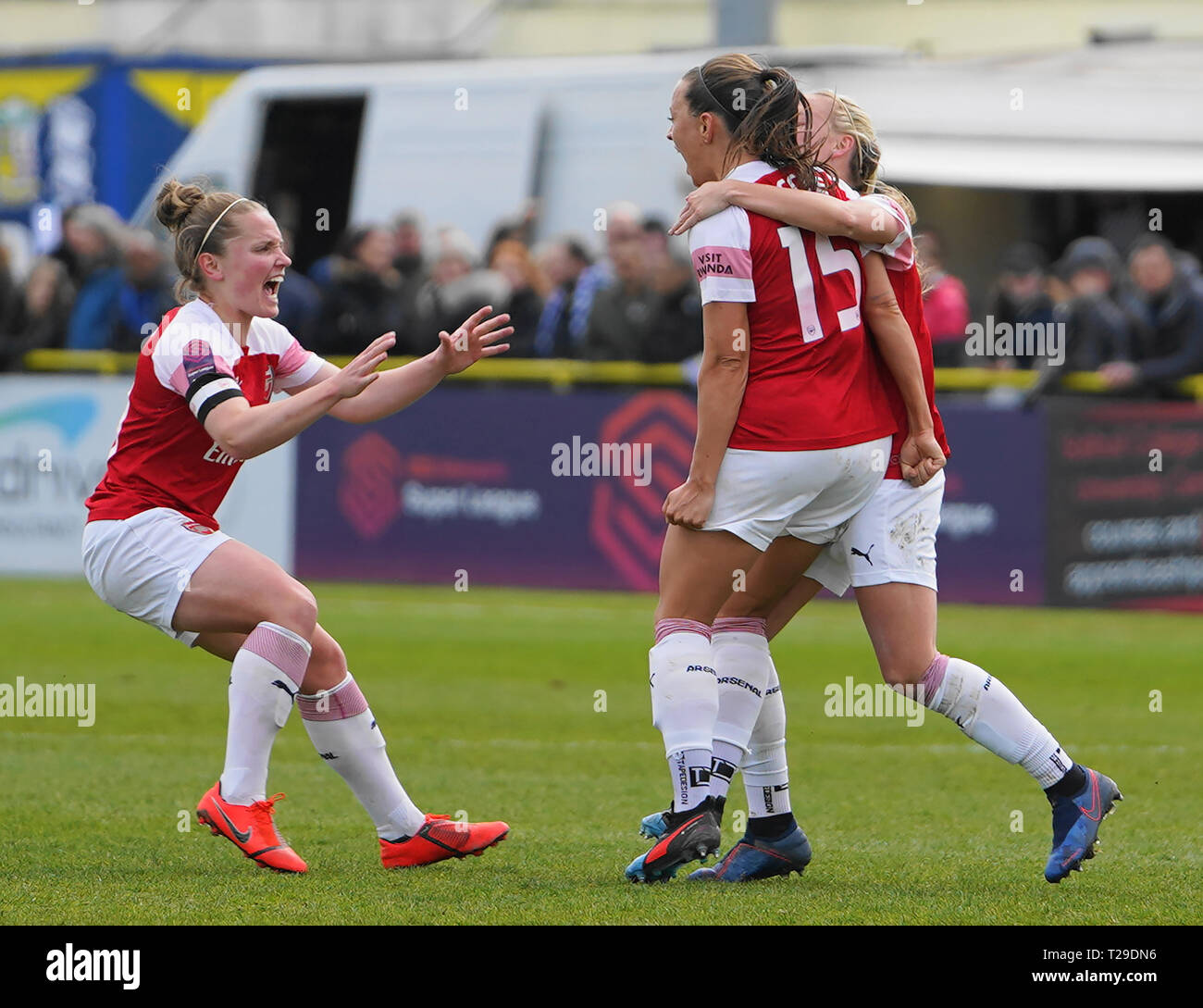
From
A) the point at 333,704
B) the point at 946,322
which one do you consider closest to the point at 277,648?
the point at 333,704

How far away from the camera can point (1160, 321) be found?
586 inches

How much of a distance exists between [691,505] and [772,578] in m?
0.42

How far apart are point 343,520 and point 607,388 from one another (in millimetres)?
2125

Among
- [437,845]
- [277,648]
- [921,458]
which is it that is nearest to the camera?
[921,458]

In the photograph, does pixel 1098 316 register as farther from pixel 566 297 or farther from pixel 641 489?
pixel 566 297

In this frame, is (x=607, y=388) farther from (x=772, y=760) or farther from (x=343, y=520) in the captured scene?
(x=772, y=760)

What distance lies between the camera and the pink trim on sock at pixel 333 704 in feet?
20.7

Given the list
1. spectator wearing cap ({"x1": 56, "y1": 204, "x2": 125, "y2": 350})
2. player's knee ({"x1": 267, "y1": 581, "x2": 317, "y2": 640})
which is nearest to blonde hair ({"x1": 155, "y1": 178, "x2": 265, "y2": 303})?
player's knee ({"x1": 267, "y1": 581, "x2": 317, "y2": 640})

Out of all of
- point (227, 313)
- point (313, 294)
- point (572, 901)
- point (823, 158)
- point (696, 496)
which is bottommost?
point (572, 901)

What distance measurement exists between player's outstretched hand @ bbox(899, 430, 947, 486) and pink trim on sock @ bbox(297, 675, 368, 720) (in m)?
1.68

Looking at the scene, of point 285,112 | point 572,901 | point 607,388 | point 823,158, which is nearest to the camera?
point 572,901

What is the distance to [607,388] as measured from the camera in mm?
15273

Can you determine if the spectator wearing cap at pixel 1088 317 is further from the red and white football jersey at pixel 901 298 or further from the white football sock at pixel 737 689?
the white football sock at pixel 737 689

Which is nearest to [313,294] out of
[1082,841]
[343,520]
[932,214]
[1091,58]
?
[343,520]
